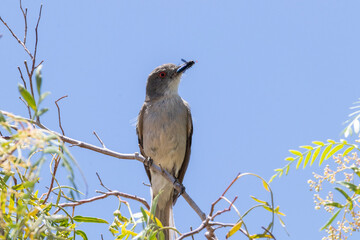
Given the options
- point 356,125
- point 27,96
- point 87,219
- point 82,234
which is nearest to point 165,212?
point 87,219

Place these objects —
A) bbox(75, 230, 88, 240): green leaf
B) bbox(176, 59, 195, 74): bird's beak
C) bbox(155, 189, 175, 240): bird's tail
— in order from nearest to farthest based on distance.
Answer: bbox(75, 230, 88, 240): green leaf
bbox(155, 189, 175, 240): bird's tail
bbox(176, 59, 195, 74): bird's beak

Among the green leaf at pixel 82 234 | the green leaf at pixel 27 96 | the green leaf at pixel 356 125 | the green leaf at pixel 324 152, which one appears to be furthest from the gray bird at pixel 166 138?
the green leaf at pixel 27 96

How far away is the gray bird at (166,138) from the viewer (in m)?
7.08

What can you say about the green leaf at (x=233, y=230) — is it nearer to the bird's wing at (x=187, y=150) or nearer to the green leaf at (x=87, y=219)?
the green leaf at (x=87, y=219)

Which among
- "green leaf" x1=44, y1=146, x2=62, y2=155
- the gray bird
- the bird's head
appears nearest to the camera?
"green leaf" x1=44, y1=146, x2=62, y2=155

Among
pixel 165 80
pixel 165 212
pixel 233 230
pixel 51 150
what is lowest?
pixel 51 150

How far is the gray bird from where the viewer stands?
7082 millimetres

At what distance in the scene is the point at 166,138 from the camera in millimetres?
7102

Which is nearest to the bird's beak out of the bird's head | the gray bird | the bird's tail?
the bird's head

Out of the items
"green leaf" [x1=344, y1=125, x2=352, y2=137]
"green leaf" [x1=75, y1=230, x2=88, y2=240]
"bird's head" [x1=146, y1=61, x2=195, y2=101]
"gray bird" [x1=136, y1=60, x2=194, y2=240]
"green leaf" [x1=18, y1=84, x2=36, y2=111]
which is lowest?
"green leaf" [x1=75, y1=230, x2=88, y2=240]

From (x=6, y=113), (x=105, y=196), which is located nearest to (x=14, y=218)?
(x=6, y=113)

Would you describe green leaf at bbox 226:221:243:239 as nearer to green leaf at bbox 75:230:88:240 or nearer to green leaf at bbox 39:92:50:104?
green leaf at bbox 75:230:88:240

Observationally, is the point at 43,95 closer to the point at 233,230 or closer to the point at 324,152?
the point at 233,230

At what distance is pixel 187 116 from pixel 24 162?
18.7 ft
